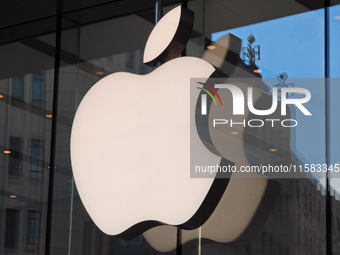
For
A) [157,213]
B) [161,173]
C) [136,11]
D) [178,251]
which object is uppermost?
[136,11]

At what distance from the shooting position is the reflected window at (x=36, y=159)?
7945mm

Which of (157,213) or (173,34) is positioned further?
(173,34)

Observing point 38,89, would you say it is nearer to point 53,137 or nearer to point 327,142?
point 53,137

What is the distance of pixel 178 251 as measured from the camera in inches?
256

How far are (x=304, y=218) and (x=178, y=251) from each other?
1355 mm

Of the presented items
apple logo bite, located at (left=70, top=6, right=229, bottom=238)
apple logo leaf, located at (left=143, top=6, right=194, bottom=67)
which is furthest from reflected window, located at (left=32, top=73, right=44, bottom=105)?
apple logo leaf, located at (left=143, top=6, right=194, bottom=67)

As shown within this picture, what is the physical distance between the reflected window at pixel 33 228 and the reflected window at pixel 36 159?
47cm

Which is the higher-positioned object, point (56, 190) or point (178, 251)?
point (56, 190)

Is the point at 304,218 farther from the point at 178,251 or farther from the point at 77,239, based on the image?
the point at 77,239

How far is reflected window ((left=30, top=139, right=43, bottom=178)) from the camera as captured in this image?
7.95 metres

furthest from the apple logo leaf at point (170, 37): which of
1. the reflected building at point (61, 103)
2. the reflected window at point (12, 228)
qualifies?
the reflected window at point (12, 228)

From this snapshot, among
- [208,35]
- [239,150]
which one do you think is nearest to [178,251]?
[239,150]

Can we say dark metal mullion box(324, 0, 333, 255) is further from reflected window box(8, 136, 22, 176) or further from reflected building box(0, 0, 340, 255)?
reflected window box(8, 136, 22, 176)

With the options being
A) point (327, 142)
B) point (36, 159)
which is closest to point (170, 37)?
point (327, 142)
